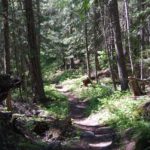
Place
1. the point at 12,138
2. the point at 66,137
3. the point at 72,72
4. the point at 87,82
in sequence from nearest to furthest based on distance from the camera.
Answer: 1. the point at 12,138
2. the point at 66,137
3. the point at 87,82
4. the point at 72,72

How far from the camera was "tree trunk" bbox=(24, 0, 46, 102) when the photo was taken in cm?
1853

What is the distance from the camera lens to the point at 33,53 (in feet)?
60.2

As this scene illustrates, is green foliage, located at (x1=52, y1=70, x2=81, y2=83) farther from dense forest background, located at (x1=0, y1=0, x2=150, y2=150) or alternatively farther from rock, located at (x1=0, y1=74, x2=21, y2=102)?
rock, located at (x1=0, y1=74, x2=21, y2=102)

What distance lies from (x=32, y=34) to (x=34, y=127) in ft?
26.9

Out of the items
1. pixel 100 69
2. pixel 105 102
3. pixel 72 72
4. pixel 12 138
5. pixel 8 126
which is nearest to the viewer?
pixel 12 138

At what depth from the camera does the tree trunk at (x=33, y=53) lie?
18531mm

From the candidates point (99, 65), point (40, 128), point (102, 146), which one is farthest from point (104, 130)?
point (99, 65)

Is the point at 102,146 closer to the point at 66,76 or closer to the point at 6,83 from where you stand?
the point at 6,83

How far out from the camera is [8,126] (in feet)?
27.3

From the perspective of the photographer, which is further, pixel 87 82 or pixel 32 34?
pixel 87 82

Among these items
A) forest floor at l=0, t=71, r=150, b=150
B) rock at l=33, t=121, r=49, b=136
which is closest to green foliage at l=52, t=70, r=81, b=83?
forest floor at l=0, t=71, r=150, b=150

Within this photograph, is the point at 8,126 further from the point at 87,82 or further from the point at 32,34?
the point at 87,82

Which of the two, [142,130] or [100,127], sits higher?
[142,130]

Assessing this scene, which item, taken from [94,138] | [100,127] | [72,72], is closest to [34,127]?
[94,138]
